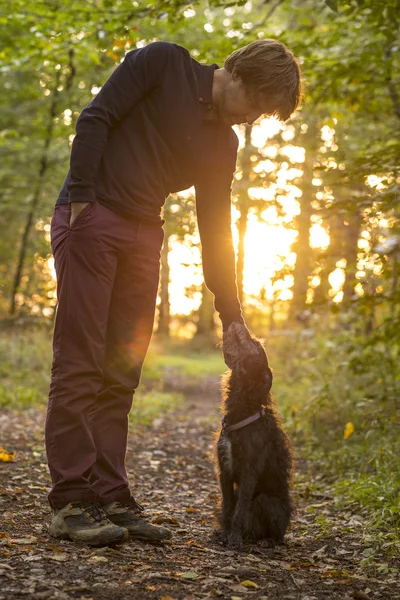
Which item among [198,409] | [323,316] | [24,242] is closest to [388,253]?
[198,409]

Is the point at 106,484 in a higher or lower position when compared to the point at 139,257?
lower

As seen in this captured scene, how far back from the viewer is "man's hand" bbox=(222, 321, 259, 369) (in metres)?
3.60

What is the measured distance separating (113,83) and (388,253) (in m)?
2.95

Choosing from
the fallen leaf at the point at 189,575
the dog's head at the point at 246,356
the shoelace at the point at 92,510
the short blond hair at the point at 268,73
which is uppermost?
the short blond hair at the point at 268,73

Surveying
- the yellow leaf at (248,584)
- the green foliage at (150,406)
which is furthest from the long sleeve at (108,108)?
the green foliage at (150,406)

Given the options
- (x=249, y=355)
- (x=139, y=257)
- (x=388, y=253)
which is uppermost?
(x=388, y=253)

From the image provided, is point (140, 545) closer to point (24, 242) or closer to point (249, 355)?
point (249, 355)

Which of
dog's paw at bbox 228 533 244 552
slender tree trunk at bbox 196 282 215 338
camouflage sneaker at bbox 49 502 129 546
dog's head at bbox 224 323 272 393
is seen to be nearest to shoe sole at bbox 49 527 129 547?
camouflage sneaker at bbox 49 502 129 546

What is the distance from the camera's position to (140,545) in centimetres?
326

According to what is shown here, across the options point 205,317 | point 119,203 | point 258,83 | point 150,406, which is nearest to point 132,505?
→ point 119,203

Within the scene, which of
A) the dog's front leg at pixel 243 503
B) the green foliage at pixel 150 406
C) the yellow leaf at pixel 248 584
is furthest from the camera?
the green foliage at pixel 150 406

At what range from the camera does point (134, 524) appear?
11.0 feet

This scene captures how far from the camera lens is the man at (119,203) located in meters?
3.09

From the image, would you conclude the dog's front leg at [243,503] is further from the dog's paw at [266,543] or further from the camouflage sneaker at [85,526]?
the camouflage sneaker at [85,526]
